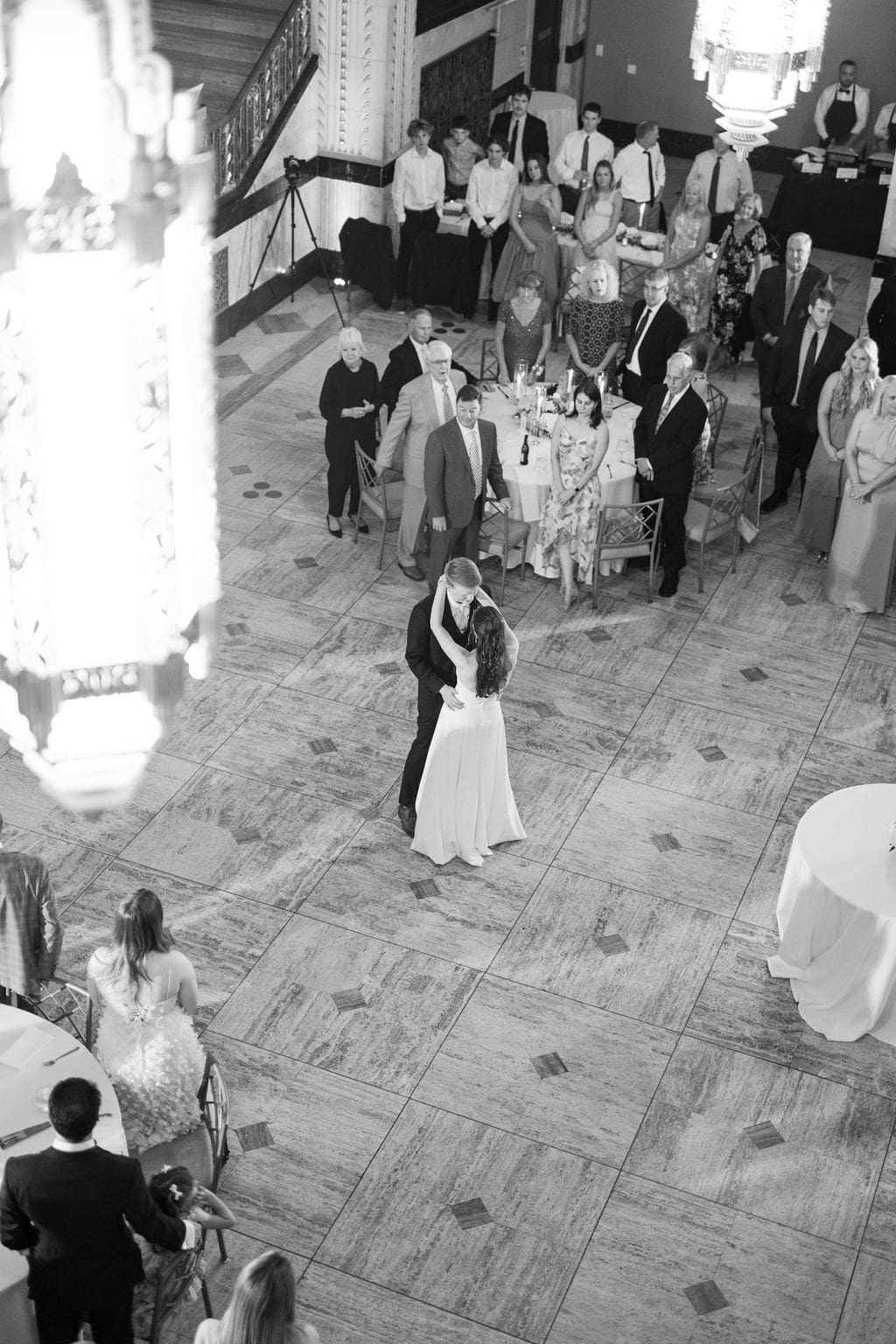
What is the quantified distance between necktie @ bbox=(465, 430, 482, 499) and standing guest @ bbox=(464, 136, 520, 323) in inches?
174

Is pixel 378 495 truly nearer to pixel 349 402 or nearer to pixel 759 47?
pixel 349 402

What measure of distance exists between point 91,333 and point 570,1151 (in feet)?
13.7

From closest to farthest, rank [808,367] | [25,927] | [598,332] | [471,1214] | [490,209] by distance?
[25,927]
[471,1214]
[808,367]
[598,332]
[490,209]

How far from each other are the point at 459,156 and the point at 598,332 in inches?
120

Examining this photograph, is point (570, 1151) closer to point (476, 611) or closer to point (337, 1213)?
point (337, 1213)

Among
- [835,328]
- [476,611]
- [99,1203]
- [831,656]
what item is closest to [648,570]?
[831,656]

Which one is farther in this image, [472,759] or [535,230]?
[535,230]

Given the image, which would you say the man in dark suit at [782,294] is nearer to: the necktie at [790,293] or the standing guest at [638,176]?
the necktie at [790,293]

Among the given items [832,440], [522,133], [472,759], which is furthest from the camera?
[522,133]

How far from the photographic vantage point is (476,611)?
5438mm

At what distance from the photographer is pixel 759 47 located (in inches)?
209

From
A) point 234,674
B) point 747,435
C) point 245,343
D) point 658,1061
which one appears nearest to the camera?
point 658,1061

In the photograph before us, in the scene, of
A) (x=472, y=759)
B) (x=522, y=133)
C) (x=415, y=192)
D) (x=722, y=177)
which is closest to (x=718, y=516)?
(x=472, y=759)

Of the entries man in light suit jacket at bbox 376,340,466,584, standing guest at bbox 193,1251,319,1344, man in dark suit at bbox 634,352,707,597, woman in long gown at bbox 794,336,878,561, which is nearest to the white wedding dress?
man in light suit jacket at bbox 376,340,466,584
